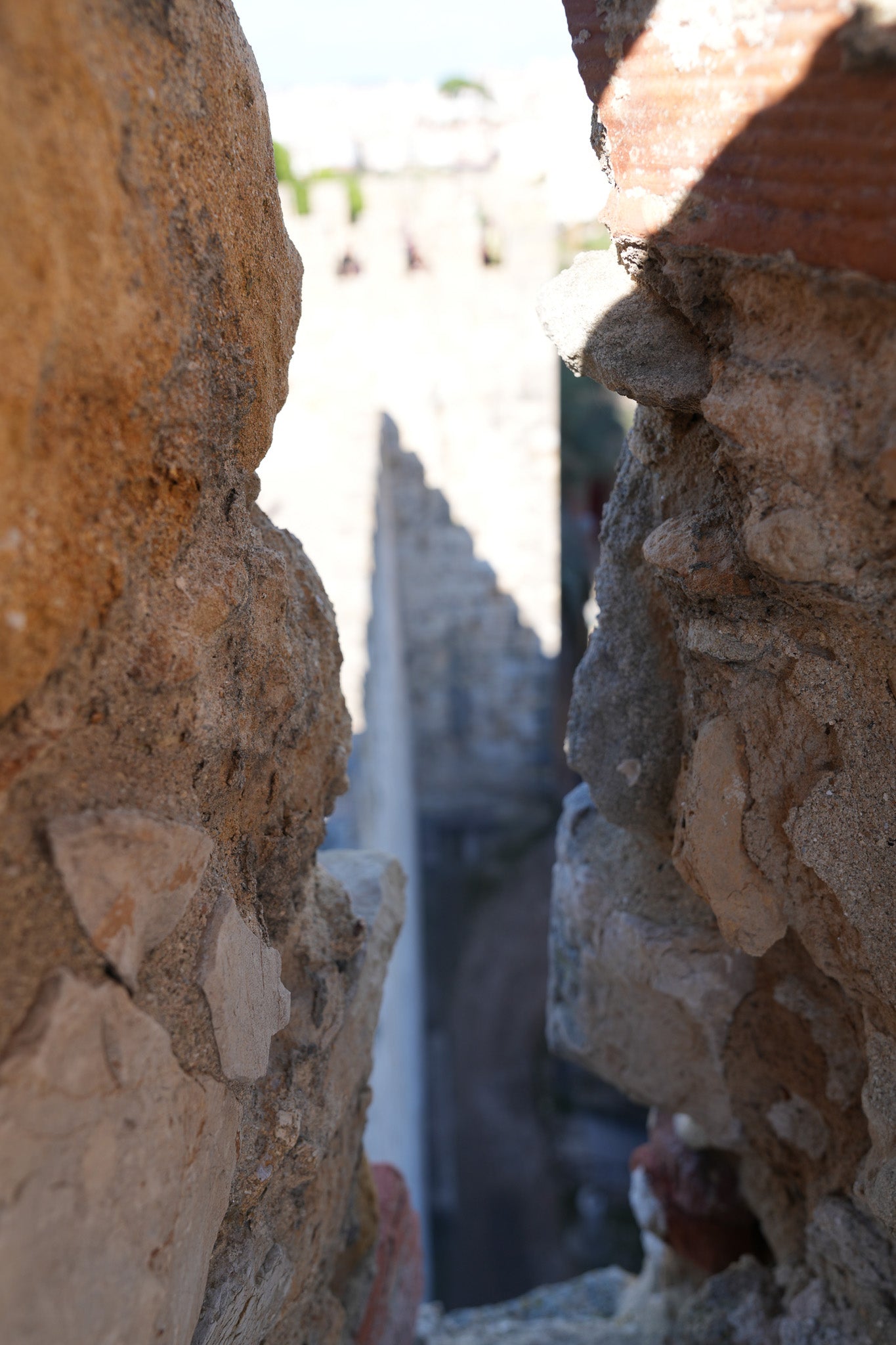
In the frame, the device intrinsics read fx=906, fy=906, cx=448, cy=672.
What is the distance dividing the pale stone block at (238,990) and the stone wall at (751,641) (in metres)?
0.62

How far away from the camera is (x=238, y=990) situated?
3.39 feet

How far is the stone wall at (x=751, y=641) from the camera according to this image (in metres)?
0.85

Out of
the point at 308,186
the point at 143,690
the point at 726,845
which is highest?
the point at 308,186

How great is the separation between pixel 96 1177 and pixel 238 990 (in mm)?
280

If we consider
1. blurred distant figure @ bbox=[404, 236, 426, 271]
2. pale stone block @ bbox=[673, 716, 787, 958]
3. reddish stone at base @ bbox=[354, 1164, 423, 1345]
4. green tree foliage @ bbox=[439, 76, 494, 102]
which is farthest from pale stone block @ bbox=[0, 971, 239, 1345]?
green tree foliage @ bbox=[439, 76, 494, 102]

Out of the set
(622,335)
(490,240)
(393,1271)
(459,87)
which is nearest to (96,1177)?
(622,335)

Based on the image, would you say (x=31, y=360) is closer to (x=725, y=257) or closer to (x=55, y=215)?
(x=55, y=215)

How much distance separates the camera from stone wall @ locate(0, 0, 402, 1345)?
697 mm

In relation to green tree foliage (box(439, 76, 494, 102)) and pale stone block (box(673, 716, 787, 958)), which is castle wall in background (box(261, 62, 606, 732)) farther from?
green tree foliage (box(439, 76, 494, 102))

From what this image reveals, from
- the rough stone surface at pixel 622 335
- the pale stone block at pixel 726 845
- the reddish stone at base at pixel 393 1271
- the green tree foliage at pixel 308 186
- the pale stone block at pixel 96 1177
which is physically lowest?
the reddish stone at base at pixel 393 1271

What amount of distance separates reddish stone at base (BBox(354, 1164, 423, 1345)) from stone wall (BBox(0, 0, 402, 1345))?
30.0 inches

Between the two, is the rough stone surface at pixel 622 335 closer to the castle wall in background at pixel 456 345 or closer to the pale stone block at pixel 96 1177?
the pale stone block at pixel 96 1177

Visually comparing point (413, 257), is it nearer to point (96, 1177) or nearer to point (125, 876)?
point (125, 876)

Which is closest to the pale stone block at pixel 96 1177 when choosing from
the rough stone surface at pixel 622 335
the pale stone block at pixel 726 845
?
the pale stone block at pixel 726 845
